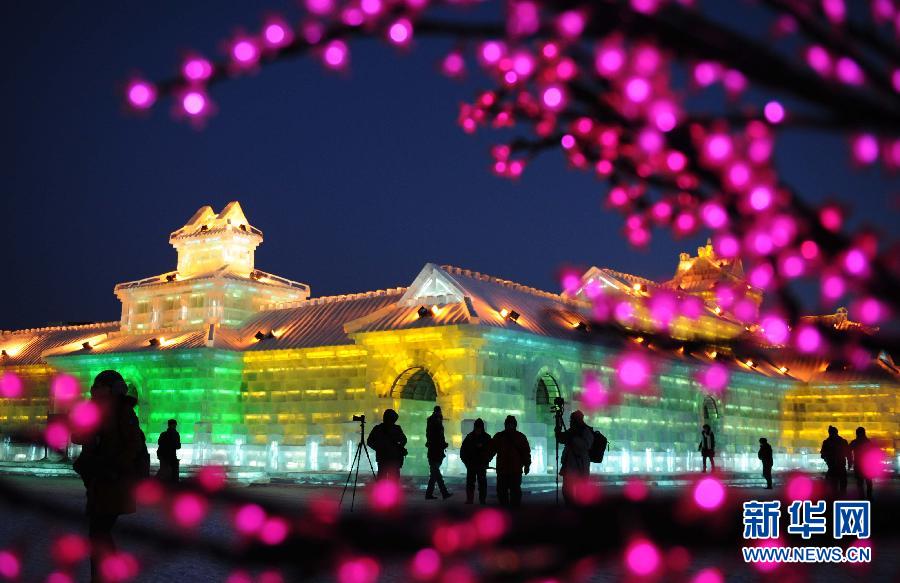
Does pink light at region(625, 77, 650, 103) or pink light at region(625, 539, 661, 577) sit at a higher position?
pink light at region(625, 77, 650, 103)

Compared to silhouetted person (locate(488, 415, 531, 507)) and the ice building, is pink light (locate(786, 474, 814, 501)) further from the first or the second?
the ice building

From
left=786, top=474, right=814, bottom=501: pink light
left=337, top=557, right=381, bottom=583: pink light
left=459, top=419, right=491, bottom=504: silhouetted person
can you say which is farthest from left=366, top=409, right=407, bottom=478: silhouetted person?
left=337, top=557, right=381, bottom=583: pink light

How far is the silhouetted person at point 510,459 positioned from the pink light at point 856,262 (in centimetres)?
1299

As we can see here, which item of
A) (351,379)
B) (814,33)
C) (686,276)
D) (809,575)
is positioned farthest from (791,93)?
(686,276)

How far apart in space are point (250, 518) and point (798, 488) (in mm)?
2562

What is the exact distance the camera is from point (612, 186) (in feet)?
24.6

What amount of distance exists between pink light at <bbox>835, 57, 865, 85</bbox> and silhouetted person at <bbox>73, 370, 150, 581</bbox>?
599 cm

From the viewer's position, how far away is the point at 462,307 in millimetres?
26719

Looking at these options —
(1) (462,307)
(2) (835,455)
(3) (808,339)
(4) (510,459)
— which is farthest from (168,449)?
(3) (808,339)

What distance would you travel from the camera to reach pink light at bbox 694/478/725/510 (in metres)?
3.57

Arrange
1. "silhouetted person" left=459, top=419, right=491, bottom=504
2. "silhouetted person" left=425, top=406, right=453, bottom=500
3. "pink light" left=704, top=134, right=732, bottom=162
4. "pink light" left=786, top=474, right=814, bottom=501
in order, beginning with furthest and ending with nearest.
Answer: "silhouetted person" left=425, top=406, right=453, bottom=500, "silhouetted person" left=459, top=419, right=491, bottom=504, "pink light" left=704, top=134, right=732, bottom=162, "pink light" left=786, top=474, right=814, bottom=501

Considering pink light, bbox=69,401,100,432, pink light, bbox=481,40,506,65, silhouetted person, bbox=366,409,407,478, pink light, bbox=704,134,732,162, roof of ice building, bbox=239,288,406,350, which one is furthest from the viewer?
roof of ice building, bbox=239,288,406,350

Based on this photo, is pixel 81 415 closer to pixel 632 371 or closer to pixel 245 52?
pixel 245 52

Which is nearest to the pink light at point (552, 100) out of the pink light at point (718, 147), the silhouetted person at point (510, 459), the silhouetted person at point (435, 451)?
the pink light at point (718, 147)
